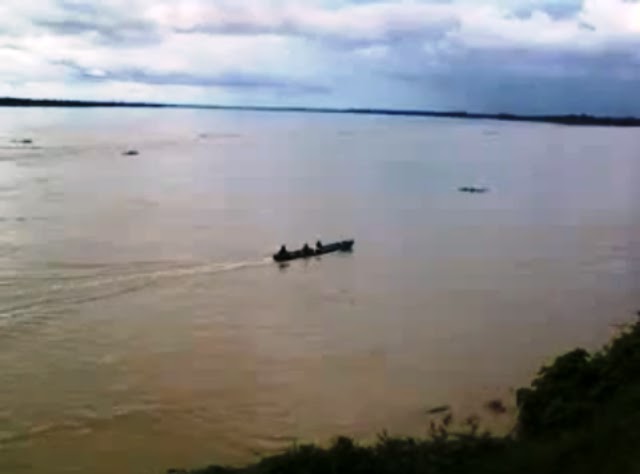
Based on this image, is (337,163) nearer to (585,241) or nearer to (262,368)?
(585,241)

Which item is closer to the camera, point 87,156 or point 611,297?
point 611,297

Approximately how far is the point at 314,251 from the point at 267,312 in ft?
32.9

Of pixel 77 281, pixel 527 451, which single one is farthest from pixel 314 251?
pixel 527 451

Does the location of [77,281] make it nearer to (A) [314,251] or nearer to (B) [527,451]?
(A) [314,251]

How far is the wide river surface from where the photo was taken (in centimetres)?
1659

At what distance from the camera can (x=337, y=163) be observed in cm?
9344

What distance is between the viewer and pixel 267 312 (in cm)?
2609

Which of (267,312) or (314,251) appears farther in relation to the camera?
(314,251)

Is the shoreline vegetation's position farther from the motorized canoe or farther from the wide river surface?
the motorized canoe

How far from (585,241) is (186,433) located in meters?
30.2

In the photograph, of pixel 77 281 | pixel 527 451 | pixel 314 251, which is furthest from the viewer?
pixel 314 251

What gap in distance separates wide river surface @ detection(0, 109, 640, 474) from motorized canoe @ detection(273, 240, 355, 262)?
541 mm

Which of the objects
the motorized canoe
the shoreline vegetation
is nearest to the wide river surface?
the motorized canoe

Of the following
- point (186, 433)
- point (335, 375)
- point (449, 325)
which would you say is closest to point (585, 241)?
point (449, 325)
